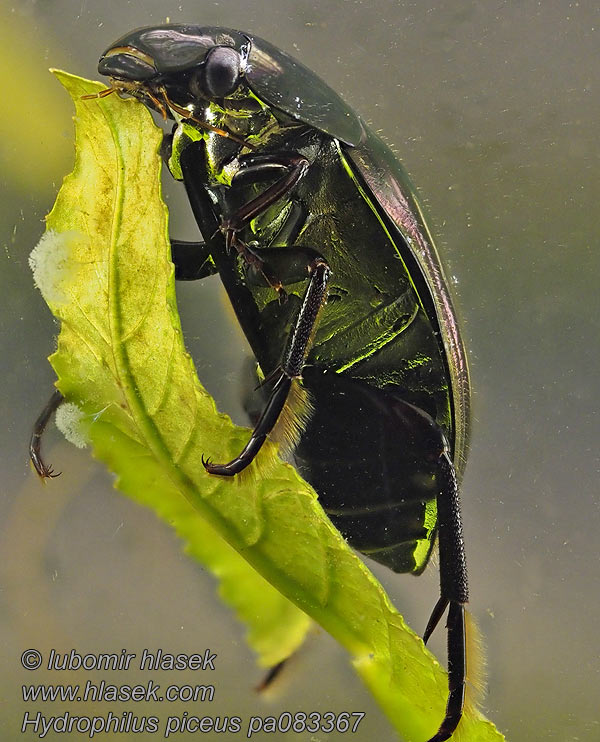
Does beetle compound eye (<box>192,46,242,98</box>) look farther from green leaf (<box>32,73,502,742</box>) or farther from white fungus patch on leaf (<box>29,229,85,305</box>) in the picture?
white fungus patch on leaf (<box>29,229,85,305</box>)

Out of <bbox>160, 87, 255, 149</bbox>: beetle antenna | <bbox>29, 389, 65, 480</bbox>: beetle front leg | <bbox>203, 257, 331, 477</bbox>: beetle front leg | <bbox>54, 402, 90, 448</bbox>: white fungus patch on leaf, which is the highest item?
<bbox>160, 87, 255, 149</bbox>: beetle antenna

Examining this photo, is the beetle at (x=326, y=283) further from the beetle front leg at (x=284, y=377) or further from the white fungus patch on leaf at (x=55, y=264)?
the white fungus patch on leaf at (x=55, y=264)

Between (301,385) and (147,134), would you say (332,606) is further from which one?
(147,134)

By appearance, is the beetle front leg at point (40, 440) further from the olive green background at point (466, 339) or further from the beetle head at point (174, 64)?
the beetle head at point (174, 64)

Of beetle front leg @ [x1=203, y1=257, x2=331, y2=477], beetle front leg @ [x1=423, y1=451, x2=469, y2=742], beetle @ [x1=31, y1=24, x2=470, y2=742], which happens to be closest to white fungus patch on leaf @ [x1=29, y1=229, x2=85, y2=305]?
beetle @ [x1=31, y1=24, x2=470, y2=742]

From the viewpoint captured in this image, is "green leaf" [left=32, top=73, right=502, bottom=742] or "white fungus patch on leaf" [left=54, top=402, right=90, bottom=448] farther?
"white fungus patch on leaf" [left=54, top=402, right=90, bottom=448]

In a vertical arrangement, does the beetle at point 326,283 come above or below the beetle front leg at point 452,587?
above

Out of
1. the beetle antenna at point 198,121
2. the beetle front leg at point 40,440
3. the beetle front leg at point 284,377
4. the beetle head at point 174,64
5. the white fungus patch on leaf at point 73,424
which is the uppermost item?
the beetle head at point 174,64

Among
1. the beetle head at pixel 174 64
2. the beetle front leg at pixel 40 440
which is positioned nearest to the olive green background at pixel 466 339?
the beetle front leg at pixel 40 440

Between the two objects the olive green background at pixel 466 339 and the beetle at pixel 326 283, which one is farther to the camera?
the olive green background at pixel 466 339
